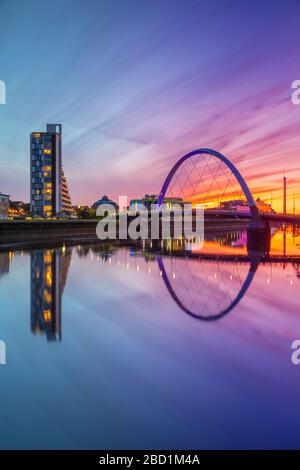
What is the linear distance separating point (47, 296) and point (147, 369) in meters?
9.40

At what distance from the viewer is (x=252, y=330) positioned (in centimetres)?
1216

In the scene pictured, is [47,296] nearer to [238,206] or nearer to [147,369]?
[147,369]

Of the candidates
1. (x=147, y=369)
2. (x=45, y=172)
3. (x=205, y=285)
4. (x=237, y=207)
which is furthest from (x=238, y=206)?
(x=147, y=369)

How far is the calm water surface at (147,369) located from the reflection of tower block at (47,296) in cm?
9

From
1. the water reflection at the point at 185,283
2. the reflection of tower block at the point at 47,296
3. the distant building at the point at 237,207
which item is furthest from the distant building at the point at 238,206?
the reflection of tower block at the point at 47,296

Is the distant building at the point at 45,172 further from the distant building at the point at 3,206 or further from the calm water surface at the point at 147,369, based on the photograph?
the calm water surface at the point at 147,369

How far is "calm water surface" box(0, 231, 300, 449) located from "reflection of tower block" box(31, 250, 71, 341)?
9 cm

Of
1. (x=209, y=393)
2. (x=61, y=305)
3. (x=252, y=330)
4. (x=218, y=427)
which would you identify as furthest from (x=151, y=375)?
(x=61, y=305)

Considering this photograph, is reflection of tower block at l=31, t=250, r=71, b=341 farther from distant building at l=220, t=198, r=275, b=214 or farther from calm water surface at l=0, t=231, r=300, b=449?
distant building at l=220, t=198, r=275, b=214

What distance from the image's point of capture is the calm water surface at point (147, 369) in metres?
6.02

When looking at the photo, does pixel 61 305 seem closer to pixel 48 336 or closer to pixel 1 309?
pixel 1 309
